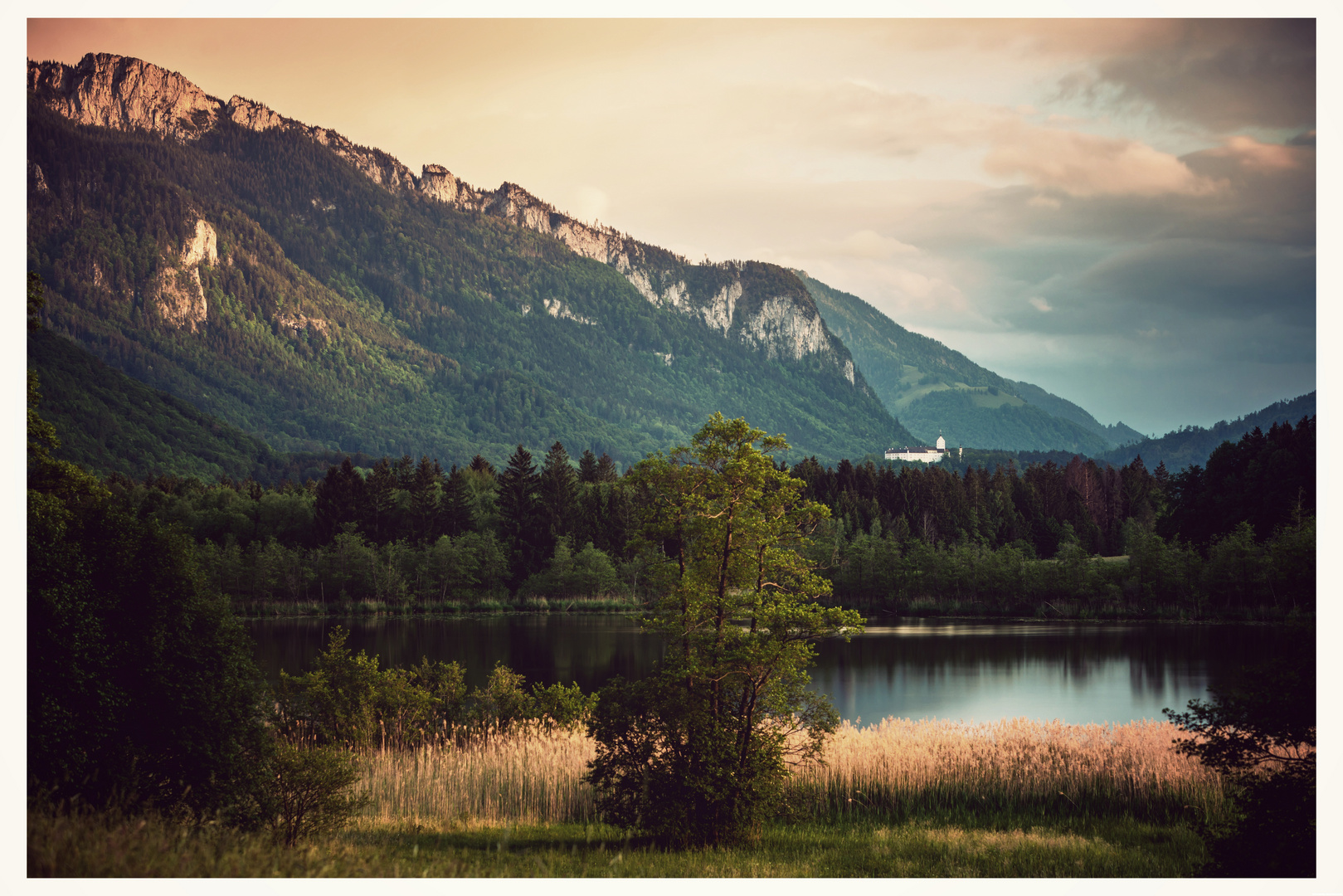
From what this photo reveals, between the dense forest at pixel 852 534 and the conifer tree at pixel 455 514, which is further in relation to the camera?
the conifer tree at pixel 455 514

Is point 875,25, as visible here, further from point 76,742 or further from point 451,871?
point 76,742

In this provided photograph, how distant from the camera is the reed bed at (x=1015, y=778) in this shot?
14.7 m

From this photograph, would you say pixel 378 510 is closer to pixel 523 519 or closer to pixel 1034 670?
pixel 523 519

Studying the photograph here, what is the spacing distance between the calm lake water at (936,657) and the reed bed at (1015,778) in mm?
11169

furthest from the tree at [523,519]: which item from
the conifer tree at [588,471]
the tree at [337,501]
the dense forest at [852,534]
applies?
the conifer tree at [588,471]

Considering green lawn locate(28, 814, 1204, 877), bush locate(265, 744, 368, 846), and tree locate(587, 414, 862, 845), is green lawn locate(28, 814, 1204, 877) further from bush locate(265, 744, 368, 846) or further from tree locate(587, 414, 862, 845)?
tree locate(587, 414, 862, 845)

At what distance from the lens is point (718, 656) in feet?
35.8

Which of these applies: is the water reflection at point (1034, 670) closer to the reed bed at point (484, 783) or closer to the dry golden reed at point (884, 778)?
the dry golden reed at point (884, 778)

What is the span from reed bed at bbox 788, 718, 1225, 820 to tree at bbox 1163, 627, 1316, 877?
473 centimetres

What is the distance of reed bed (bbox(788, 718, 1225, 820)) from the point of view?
48.2ft

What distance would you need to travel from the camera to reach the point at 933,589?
232 feet

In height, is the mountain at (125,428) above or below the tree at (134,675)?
above

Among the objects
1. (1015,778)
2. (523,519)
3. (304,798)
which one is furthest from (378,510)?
(304,798)
